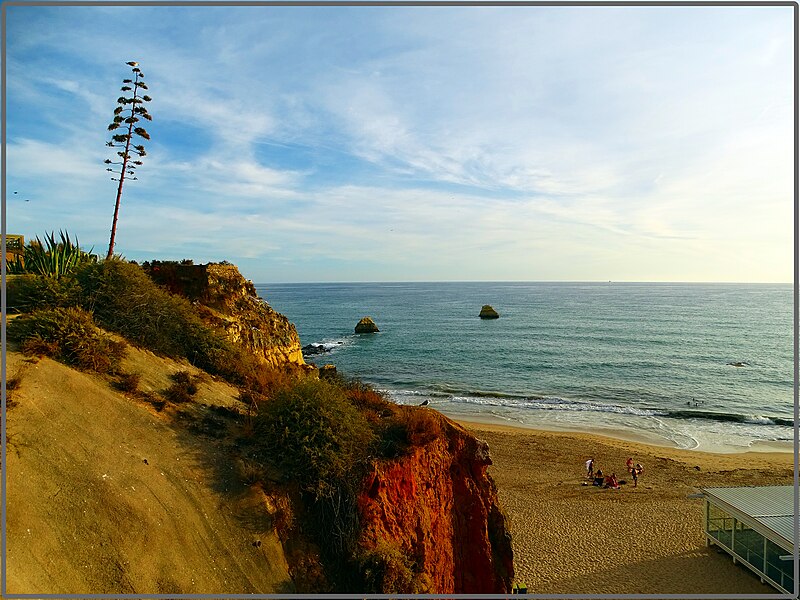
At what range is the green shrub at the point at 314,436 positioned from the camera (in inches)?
256

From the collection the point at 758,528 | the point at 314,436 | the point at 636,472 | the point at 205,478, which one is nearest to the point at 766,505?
the point at 758,528

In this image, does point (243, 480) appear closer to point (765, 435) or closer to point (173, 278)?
point (173, 278)

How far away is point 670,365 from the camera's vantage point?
4194 cm

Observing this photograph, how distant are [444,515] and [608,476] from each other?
50.2 feet

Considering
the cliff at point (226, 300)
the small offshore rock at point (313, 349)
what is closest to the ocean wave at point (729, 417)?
the cliff at point (226, 300)

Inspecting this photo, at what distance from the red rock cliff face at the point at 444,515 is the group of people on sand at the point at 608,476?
1311cm

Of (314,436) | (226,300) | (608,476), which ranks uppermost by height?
(226,300)

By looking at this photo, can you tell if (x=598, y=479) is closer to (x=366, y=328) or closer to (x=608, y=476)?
(x=608, y=476)

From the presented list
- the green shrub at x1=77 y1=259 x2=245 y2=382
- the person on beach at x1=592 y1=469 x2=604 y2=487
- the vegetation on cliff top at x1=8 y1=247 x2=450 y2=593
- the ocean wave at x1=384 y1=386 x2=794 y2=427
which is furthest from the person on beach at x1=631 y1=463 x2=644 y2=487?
the green shrub at x1=77 y1=259 x2=245 y2=382

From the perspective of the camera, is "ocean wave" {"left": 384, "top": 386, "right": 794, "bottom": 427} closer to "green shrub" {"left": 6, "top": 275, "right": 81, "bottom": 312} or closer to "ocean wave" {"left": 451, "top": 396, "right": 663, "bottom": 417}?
"ocean wave" {"left": 451, "top": 396, "right": 663, "bottom": 417}

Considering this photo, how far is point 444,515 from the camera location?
7.89m

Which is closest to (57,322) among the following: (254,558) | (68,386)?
(68,386)

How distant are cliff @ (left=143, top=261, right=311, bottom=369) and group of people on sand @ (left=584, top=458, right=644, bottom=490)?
14370 millimetres

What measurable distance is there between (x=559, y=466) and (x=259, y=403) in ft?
57.3
